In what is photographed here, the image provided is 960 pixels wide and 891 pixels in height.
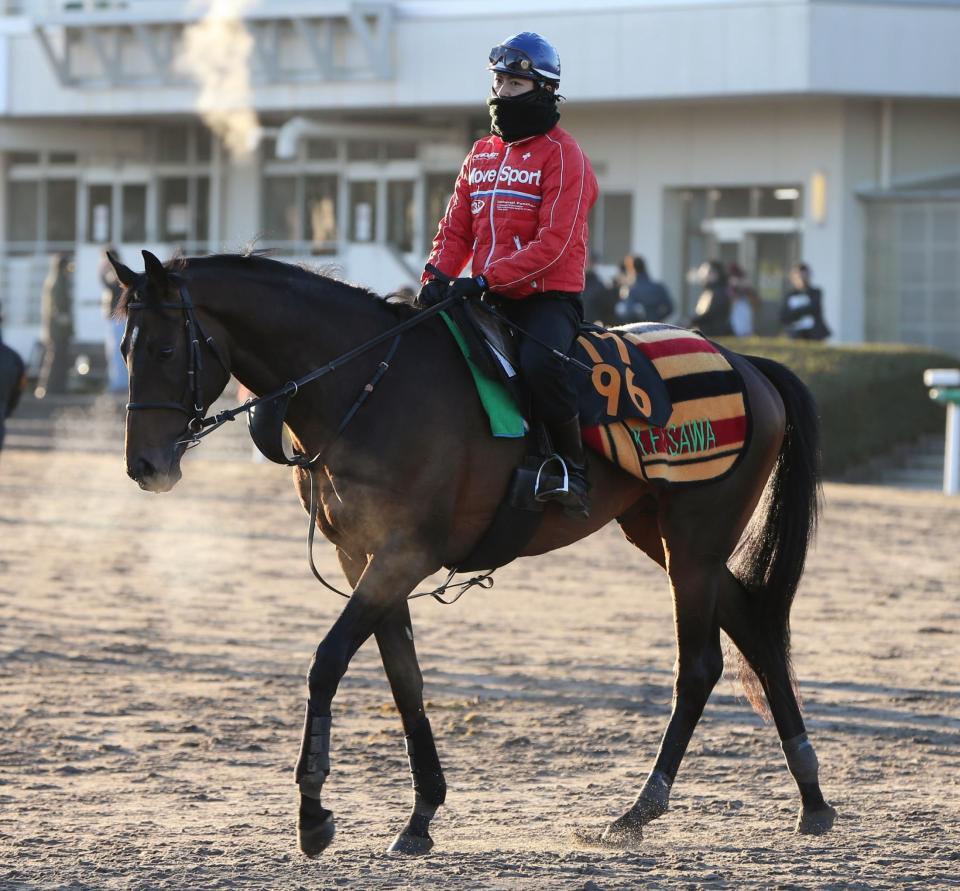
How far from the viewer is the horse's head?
5.57m

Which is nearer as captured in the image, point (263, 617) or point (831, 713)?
point (831, 713)

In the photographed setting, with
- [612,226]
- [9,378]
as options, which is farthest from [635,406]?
[612,226]

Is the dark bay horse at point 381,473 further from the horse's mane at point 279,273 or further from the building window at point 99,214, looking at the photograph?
the building window at point 99,214

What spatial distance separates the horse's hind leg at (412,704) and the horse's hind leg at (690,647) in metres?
0.82

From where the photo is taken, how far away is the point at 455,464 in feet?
19.5

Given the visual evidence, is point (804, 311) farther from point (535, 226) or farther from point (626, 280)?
point (535, 226)

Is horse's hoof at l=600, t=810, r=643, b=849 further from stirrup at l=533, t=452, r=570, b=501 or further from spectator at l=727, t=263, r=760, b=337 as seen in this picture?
spectator at l=727, t=263, r=760, b=337

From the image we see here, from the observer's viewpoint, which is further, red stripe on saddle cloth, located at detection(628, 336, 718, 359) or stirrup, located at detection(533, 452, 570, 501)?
red stripe on saddle cloth, located at detection(628, 336, 718, 359)

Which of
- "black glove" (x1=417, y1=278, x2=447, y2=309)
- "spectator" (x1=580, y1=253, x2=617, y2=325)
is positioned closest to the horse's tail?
"black glove" (x1=417, y1=278, x2=447, y2=309)

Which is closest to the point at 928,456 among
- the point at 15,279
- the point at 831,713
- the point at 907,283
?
the point at 907,283

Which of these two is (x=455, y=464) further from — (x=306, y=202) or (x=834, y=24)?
(x=306, y=202)

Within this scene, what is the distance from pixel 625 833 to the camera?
6105mm

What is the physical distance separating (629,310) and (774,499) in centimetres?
1472

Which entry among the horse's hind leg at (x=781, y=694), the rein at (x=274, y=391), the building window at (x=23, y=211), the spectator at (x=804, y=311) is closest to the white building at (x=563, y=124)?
the building window at (x=23, y=211)
